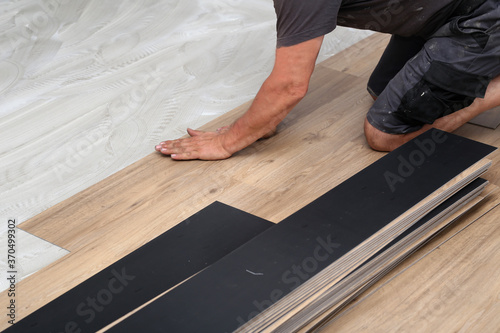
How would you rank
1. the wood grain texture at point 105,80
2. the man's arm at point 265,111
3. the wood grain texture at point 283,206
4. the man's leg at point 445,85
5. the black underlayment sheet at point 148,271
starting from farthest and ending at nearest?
1. the wood grain texture at point 105,80
2. the man's leg at point 445,85
3. the man's arm at point 265,111
4. the wood grain texture at point 283,206
5. the black underlayment sheet at point 148,271

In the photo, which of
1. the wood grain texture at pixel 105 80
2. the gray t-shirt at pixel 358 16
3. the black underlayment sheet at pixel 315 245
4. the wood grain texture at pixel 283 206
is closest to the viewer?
the black underlayment sheet at pixel 315 245

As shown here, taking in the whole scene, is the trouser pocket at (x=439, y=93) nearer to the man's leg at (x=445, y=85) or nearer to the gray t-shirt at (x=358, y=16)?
the man's leg at (x=445, y=85)

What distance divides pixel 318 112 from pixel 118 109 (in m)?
1.04

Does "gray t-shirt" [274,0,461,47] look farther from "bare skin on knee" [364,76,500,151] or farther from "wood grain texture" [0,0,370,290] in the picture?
"wood grain texture" [0,0,370,290]

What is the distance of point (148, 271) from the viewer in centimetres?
192

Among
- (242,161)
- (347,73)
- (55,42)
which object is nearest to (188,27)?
(55,42)

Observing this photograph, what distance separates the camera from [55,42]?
12.8ft

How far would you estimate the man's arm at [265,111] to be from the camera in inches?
88.7

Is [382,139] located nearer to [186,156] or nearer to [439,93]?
[439,93]

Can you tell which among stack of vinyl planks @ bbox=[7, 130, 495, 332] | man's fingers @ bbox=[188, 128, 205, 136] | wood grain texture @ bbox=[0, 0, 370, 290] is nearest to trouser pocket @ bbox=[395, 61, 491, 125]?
stack of vinyl planks @ bbox=[7, 130, 495, 332]

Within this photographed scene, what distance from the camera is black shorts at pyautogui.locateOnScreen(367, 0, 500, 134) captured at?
92.4 inches

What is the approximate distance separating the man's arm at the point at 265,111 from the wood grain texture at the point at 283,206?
0.19 ft

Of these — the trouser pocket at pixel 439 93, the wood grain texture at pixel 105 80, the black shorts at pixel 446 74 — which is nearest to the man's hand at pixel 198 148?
the wood grain texture at pixel 105 80

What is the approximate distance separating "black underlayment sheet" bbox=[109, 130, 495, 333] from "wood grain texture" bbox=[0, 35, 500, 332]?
169 mm
